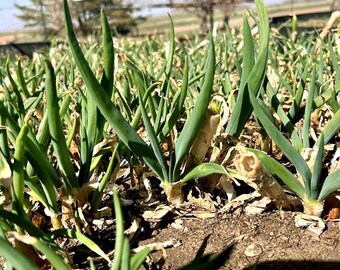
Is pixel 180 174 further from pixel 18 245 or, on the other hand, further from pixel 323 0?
pixel 323 0

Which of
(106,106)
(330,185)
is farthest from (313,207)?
(106,106)

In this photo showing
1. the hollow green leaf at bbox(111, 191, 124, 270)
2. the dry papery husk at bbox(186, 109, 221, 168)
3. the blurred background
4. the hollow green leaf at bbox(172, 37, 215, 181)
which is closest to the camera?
the hollow green leaf at bbox(111, 191, 124, 270)

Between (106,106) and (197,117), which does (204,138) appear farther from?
(106,106)

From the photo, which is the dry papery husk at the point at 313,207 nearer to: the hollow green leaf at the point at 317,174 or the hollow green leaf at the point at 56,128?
the hollow green leaf at the point at 317,174

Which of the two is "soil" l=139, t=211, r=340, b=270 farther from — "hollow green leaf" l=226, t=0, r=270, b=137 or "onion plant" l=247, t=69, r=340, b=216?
"hollow green leaf" l=226, t=0, r=270, b=137

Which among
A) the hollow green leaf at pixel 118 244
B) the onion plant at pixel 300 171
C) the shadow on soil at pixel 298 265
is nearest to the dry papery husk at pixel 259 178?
the onion plant at pixel 300 171

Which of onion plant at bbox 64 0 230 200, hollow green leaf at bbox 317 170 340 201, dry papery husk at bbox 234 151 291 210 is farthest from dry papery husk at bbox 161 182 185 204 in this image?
hollow green leaf at bbox 317 170 340 201

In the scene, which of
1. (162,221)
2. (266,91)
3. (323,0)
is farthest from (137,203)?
(323,0)

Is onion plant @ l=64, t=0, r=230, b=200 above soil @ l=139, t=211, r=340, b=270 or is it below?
above
